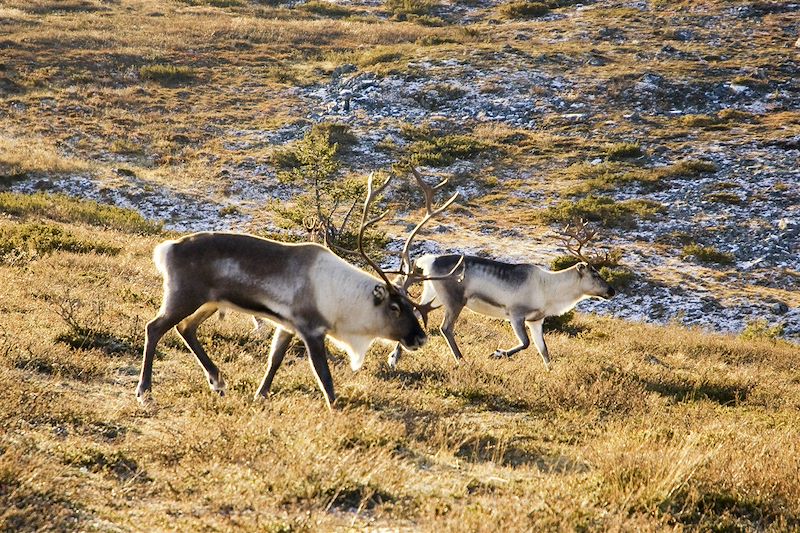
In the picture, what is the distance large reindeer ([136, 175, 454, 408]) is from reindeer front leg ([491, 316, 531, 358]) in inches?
188

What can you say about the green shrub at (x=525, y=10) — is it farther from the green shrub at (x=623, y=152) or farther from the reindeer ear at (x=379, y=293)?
the reindeer ear at (x=379, y=293)

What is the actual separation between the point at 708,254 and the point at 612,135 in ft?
39.4

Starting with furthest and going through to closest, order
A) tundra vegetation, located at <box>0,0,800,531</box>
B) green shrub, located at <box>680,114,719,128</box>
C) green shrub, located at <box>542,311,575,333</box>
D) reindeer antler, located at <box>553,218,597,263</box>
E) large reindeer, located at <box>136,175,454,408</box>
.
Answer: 1. green shrub, located at <box>680,114,719,128</box>
2. green shrub, located at <box>542,311,575,333</box>
3. reindeer antler, located at <box>553,218,597,263</box>
4. large reindeer, located at <box>136,175,454,408</box>
5. tundra vegetation, located at <box>0,0,800,531</box>

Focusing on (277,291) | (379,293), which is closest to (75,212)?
(277,291)

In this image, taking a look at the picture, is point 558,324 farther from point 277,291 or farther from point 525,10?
point 525,10

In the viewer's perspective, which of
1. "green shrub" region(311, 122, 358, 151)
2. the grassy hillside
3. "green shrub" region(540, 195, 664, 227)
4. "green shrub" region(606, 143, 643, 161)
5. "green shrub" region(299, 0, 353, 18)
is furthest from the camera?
"green shrub" region(299, 0, 353, 18)

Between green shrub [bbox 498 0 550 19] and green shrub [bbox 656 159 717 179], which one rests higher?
green shrub [bbox 498 0 550 19]

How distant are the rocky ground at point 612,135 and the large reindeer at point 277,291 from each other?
13.1 m

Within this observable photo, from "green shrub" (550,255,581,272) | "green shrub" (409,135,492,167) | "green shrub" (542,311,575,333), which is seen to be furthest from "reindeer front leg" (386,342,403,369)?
"green shrub" (409,135,492,167)

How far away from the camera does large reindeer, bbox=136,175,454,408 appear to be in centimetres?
707

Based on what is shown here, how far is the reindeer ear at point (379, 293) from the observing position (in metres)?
7.23

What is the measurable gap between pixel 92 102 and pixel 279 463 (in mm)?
35672

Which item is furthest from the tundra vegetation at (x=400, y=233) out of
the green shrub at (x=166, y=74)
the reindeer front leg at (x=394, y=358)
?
the green shrub at (x=166, y=74)

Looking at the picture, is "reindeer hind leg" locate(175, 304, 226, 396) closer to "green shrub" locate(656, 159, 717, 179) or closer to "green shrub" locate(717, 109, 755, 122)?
"green shrub" locate(656, 159, 717, 179)
